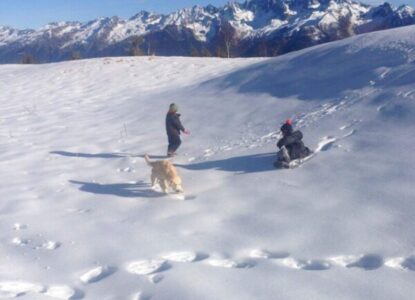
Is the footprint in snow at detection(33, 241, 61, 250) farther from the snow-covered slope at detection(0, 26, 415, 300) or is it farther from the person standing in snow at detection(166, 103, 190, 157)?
the person standing in snow at detection(166, 103, 190, 157)

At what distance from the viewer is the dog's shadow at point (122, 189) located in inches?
379

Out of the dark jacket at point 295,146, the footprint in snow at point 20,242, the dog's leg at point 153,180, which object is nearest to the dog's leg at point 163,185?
the dog's leg at point 153,180

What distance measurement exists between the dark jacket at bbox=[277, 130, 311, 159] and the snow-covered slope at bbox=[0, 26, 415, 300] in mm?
242

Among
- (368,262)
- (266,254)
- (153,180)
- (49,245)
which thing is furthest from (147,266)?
(153,180)

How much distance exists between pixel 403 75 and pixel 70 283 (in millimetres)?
9772

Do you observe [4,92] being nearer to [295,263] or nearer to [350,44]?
[350,44]

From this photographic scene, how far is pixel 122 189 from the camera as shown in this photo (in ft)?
32.8

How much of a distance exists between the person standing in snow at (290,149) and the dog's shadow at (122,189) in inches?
91.7

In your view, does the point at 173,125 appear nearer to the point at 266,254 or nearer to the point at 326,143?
the point at 326,143

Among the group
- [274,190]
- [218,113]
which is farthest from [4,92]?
[274,190]

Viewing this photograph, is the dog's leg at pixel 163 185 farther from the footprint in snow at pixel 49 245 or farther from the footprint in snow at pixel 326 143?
the footprint in snow at pixel 326 143

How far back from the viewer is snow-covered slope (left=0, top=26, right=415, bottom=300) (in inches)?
240

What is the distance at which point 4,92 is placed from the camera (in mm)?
25500

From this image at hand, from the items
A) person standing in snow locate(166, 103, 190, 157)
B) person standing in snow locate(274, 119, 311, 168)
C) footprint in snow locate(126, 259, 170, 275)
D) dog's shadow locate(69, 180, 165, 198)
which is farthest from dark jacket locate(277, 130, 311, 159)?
footprint in snow locate(126, 259, 170, 275)
